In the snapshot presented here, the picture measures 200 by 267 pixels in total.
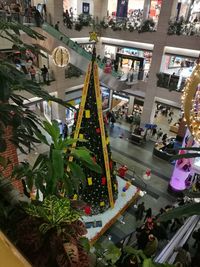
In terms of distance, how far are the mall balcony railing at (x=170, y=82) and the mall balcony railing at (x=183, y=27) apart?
243 cm

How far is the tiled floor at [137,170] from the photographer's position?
878cm

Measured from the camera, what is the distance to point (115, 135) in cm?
1603

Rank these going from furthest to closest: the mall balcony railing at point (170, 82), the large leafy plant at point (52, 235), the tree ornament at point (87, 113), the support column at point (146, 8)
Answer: the support column at point (146, 8)
the mall balcony railing at point (170, 82)
the tree ornament at point (87, 113)
the large leafy plant at point (52, 235)

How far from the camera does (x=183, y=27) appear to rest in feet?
42.0

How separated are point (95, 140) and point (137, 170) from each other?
6045 mm

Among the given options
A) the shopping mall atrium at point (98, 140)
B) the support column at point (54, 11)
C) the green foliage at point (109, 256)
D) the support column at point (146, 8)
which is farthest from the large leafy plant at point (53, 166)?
the support column at point (146, 8)

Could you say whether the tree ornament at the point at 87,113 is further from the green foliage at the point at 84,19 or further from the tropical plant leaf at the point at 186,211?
the green foliage at the point at 84,19

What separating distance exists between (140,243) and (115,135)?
32.0ft

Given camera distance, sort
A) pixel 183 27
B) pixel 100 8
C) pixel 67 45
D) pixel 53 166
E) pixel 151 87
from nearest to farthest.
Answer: pixel 53 166
pixel 67 45
pixel 183 27
pixel 151 87
pixel 100 8

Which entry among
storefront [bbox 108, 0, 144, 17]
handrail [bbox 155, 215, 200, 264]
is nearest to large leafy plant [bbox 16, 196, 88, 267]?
handrail [bbox 155, 215, 200, 264]

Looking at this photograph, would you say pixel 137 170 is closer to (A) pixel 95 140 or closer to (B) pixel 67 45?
(A) pixel 95 140

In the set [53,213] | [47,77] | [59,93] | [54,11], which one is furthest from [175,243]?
[54,11]

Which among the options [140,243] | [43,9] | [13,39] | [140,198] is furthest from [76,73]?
[13,39]

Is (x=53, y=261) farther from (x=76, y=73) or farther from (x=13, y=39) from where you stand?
(x=76, y=73)
